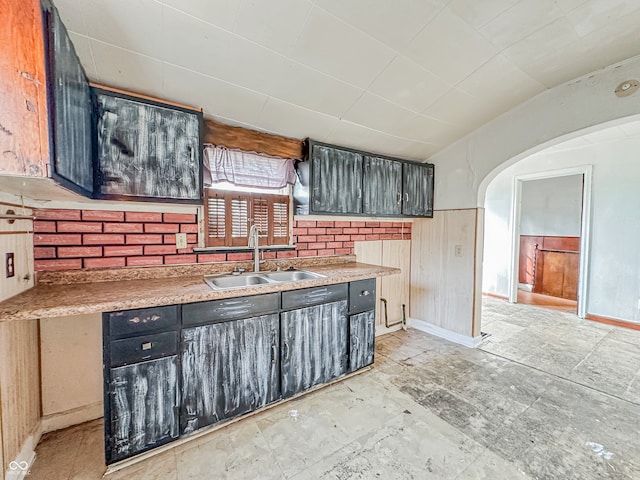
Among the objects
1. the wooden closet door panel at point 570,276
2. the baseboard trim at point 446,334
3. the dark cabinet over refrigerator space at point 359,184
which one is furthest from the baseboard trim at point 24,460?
the wooden closet door panel at point 570,276

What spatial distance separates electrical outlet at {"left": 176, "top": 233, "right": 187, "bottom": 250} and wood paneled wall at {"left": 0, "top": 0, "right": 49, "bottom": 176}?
3.91ft

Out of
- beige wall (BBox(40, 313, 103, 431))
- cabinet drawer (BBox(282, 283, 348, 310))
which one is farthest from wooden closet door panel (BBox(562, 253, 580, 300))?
beige wall (BBox(40, 313, 103, 431))

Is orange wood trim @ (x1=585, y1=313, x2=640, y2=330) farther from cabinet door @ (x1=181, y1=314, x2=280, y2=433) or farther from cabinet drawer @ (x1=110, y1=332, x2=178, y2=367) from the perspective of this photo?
cabinet drawer @ (x1=110, y1=332, x2=178, y2=367)

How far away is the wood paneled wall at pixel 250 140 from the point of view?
2.10 metres

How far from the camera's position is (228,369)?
179cm

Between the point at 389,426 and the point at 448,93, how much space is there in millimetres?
2740

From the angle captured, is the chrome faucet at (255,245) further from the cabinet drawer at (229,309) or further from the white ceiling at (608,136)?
the white ceiling at (608,136)

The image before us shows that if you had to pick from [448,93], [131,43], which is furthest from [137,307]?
[448,93]

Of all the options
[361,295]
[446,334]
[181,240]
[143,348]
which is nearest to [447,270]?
[446,334]

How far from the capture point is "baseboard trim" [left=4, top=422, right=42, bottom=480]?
1334 millimetres

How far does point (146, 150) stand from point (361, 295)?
2027mm

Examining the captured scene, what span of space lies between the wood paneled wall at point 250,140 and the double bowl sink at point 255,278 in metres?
1.08

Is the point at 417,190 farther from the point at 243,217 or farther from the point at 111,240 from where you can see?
the point at 111,240

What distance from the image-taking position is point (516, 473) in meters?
1.50
